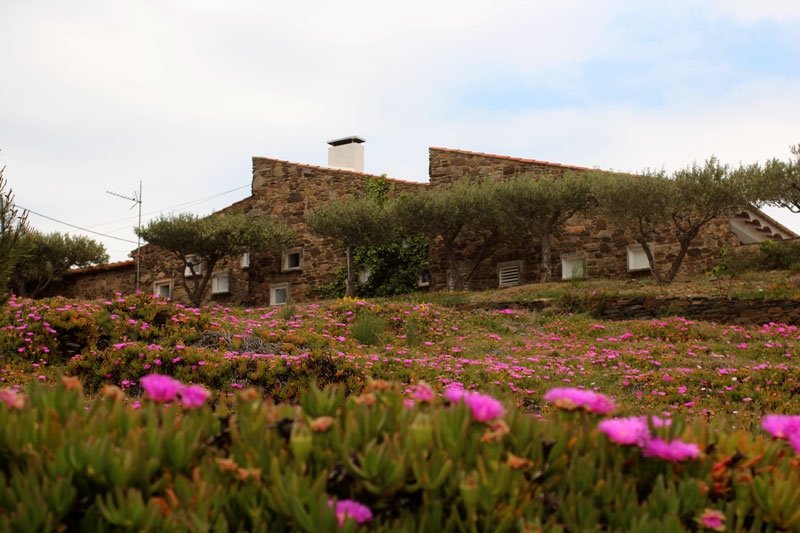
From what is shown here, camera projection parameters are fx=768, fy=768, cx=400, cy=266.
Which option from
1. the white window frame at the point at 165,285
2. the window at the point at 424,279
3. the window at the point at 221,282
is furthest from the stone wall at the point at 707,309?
the white window frame at the point at 165,285

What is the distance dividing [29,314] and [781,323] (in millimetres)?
13625

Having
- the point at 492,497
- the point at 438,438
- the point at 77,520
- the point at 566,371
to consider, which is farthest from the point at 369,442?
the point at 566,371

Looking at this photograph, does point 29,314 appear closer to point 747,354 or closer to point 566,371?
point 566,371

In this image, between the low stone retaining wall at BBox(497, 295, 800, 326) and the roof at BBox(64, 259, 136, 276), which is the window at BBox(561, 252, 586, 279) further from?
the roof at BBox(64, 259, 136, 276)

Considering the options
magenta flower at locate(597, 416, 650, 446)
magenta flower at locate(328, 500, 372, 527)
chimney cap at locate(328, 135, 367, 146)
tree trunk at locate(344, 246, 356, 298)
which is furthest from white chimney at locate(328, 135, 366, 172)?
magenta flower at locate(328, 500, 372, 527)

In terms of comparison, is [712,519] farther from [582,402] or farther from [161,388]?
[161,388]

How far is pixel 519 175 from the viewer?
2652cm

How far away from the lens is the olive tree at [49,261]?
34000 mm

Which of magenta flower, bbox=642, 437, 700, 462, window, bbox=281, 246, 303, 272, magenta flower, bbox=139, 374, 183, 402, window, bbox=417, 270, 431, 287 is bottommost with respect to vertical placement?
magenta flower, bbox=642, 437, 700, 462

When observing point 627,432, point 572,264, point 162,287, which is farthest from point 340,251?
point 627,432

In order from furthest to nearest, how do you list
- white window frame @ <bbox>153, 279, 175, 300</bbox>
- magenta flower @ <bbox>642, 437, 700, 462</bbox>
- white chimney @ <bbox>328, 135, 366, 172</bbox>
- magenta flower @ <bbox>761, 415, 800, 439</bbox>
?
white window frame @ <bbox>153, 279, 175, 300</bbox> < white chimney @ <bbox>328, 135, 366, 172</bbox> < magenta flower @ <bbox>761, 415, 800, 439</bbox> < magenta flower @ <bbox>642, 437, 700, 462</bbox>

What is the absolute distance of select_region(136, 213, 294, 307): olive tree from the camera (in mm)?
28436

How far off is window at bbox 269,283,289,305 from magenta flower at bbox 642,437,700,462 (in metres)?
27.9

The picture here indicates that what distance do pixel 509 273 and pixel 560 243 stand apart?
2.03 m
